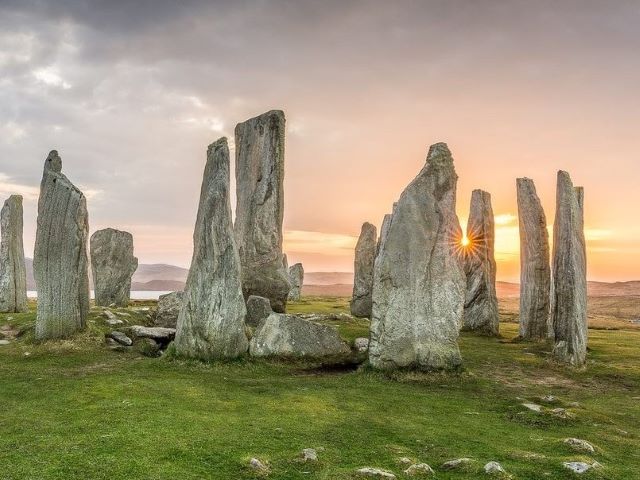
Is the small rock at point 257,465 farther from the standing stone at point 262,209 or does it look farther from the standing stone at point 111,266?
the standing stone at point 111,266

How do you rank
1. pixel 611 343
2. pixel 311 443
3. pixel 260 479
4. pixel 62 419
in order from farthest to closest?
pixel 611 343
pixel 62 419
pixel 311 443
pixel 260 479

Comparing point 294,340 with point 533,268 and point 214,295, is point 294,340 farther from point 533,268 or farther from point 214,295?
point 533,268

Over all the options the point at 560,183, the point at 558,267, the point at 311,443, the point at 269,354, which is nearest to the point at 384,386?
the point at 269,354

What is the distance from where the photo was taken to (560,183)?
20.2m

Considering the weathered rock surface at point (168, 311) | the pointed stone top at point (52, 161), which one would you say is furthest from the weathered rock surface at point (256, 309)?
the pointed stone top at point (52, 161)

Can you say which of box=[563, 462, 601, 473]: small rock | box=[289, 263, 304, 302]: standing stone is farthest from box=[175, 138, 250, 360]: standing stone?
box=[289, 263, 304, 302]: standing stone

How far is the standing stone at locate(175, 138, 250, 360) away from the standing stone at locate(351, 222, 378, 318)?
15.6 meters

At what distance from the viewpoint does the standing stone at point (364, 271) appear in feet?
108

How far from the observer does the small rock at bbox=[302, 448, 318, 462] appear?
7895mm

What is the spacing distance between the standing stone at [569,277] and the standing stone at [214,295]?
1130 cm

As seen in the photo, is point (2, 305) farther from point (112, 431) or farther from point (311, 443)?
point (311, 443)

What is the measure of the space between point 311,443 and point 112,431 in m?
3.51

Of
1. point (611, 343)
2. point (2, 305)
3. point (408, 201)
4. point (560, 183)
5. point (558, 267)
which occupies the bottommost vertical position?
point (611, 343)

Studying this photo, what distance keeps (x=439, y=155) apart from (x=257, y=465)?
12080 millimetres
